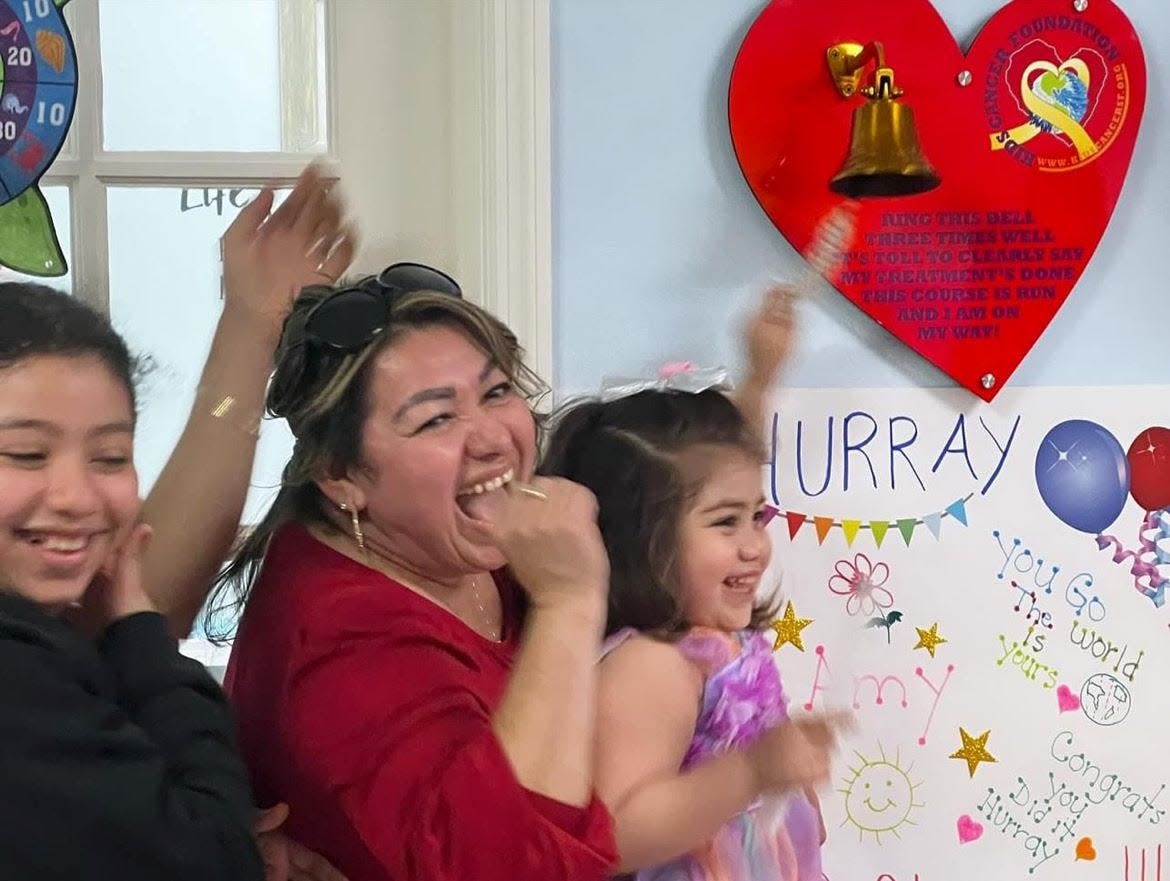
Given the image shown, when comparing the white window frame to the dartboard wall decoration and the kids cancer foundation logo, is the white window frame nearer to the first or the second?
the dartboard wall decoration

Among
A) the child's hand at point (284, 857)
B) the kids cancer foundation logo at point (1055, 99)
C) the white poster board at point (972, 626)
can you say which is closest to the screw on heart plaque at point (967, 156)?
the kids cancer foundation logo at point (1055, 99)

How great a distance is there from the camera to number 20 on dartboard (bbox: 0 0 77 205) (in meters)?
1.32

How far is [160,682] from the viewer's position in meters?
0.76

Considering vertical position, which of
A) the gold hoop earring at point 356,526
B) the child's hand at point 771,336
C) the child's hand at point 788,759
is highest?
the child's hand at point 771,336

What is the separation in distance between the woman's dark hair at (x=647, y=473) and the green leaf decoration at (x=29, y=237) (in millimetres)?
646

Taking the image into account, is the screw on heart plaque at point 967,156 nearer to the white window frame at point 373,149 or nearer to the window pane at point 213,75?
the white window frame at point 373,149

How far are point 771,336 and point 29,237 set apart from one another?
0.82 m

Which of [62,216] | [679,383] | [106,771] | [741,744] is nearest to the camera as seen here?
[106,771]

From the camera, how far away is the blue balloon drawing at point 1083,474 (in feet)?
4.71

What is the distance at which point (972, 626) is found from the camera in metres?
1.43

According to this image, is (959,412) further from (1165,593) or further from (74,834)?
(74,834)

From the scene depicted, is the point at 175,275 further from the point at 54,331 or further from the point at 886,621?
the point at 886,621

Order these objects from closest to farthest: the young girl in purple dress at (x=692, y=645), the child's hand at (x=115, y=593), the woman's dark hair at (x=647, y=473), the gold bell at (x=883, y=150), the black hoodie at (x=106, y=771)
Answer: the black hoodie at (x=106, y=771) < the child's hand at (x=115, y=593) < the young girl in purple dress at (x=692, y=645) < the woman's dark hair at (x=647, y=473) < the gold bell at (x=883, y=150)

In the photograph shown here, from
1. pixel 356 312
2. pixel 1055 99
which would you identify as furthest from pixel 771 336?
pixel 356 312
